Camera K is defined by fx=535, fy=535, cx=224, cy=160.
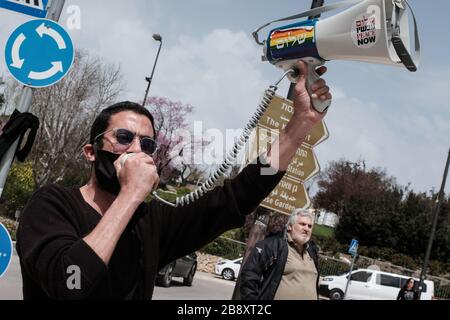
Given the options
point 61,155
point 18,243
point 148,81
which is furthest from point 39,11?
point 148,81

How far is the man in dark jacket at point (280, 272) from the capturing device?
419 centimetres

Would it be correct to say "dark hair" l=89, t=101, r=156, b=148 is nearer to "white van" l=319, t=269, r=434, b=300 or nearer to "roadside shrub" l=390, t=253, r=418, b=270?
"white van" l=319, t=269, r=434, b=300

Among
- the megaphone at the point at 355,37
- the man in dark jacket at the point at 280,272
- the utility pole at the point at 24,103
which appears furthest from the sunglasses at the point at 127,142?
the man in dark jacket at the point at 280,272

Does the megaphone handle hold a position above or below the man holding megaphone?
above

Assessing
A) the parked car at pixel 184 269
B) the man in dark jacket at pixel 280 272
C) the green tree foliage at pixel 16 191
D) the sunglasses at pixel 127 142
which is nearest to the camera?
the sunglasses at pixel 127 142

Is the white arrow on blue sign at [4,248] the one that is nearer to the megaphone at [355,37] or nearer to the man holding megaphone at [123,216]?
the man holding megaphone at [123,216]

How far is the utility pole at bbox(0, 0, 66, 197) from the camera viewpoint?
2.70 meters

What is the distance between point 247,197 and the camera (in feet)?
6.76

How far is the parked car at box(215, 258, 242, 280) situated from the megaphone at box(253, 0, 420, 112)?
22482 mm

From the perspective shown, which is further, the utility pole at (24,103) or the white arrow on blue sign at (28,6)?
the white arrow on blue sign at (28,6)

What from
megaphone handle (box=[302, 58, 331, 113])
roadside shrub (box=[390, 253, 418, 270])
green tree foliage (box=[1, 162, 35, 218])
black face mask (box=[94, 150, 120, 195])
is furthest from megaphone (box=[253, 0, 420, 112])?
roadside shrub (box=[390, 253, 418, 270])

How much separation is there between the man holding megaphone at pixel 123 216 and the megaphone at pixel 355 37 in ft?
0.24
